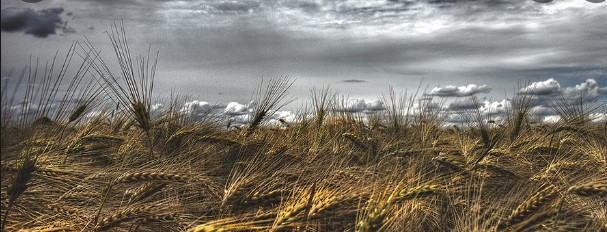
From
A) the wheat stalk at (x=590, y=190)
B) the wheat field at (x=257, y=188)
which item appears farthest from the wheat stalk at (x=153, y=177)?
the wheat stalk at (x=590, y=190)

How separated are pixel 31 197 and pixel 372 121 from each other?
18.2 feet

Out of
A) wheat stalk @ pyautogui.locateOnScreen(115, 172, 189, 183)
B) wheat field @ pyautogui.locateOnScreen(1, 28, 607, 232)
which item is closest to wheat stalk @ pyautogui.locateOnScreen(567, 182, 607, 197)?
wheat field @ pyautogui.locateOnScreen(1, 28, 607, 232)

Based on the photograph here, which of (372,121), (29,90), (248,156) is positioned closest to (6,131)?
(29,90)

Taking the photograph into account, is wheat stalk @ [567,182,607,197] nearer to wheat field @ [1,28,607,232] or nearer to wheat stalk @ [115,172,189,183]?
wheat field @ [1,28,607,232]

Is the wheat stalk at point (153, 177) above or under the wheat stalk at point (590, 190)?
above

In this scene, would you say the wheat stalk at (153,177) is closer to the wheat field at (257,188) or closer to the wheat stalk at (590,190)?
the wheat field at (257,188)

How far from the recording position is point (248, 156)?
471cm

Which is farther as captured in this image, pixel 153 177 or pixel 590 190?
pixel 153 177

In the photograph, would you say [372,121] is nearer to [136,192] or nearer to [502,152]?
[502,152]

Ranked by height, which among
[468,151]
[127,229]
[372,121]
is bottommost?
[372,121]

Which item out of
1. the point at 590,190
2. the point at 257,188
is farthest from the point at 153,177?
the point at 590,190

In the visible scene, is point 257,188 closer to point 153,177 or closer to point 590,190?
point 153,177

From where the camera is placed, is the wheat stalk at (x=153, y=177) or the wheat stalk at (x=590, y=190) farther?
the wheat stalk at (x=153, y=177)

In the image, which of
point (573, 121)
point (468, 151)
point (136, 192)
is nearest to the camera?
point (136, 192)
